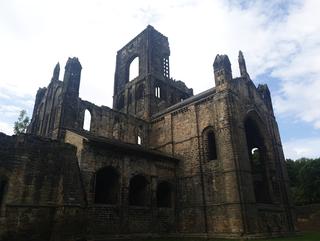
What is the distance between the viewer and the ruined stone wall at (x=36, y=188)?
11.8m

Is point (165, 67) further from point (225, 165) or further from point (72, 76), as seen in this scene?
point (225, 165)

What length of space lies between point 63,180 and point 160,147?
1087 centimetres

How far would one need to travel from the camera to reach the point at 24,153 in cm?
1299

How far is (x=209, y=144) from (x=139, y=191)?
19.4 feet

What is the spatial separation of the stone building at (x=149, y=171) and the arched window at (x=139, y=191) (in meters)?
0.06

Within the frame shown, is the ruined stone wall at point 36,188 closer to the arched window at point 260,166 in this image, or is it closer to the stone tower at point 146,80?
the arched window at point 260,166

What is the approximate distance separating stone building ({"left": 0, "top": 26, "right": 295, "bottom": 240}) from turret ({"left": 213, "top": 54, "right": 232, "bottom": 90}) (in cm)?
8

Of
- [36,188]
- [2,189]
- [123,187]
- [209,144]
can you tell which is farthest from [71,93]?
[209,144]

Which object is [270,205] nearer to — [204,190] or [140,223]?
[204,190]

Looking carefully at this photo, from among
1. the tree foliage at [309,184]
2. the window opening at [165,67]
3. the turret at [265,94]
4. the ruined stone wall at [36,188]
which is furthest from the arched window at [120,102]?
the tree foliage at [309,184]

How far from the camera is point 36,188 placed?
12.8 m

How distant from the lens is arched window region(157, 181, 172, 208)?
64.8ft

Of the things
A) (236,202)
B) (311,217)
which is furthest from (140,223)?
(311,217)

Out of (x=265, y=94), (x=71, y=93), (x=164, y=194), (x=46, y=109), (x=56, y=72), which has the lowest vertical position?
(x=164, y=194)
